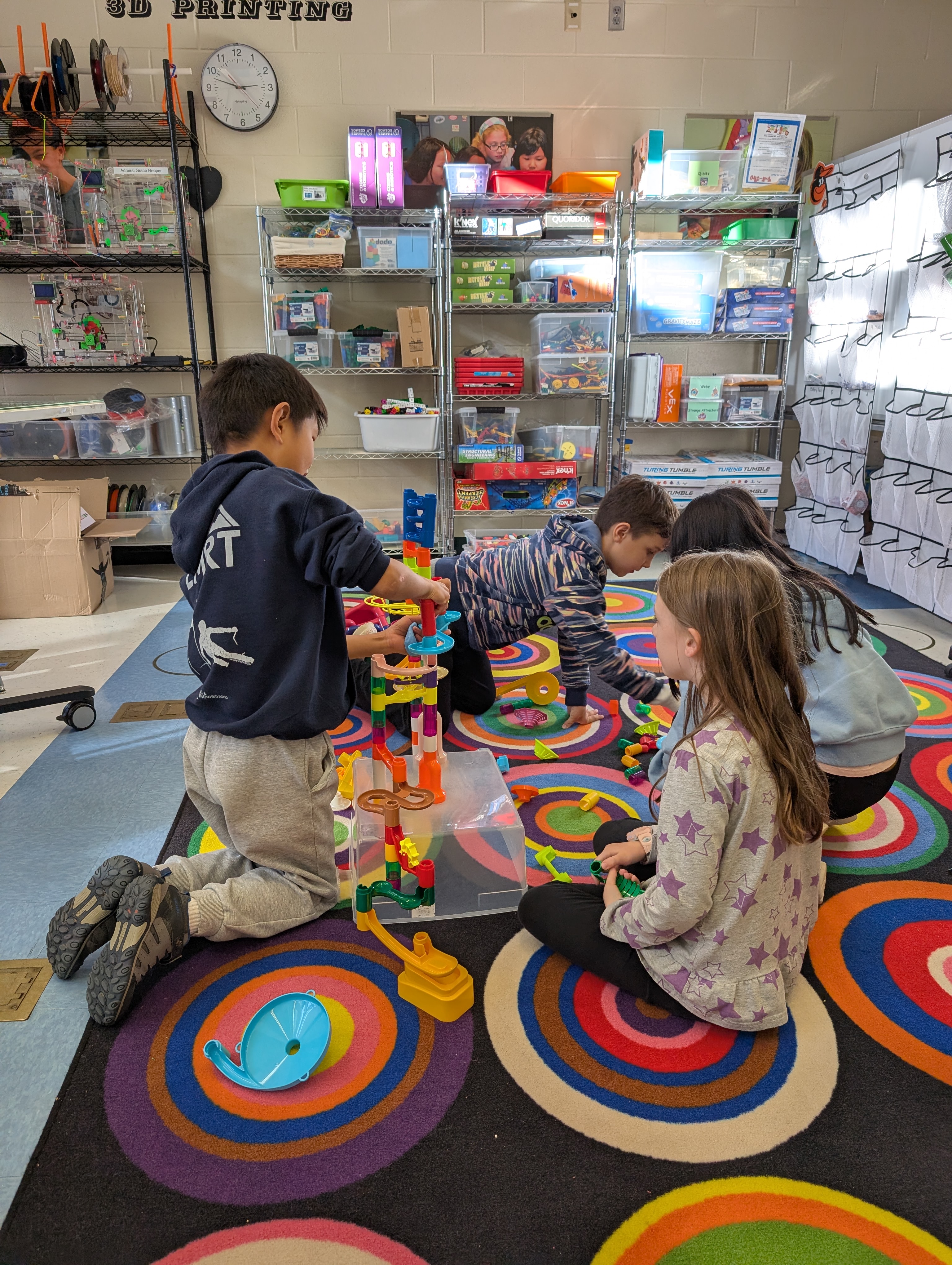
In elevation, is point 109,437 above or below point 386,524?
above

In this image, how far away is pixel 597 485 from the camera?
4.25 metres

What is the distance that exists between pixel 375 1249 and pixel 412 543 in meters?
0.99

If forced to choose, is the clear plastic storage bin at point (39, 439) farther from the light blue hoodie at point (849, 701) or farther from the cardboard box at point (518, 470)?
the light blue hoodie at point (849, 701)

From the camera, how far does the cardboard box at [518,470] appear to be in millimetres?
3840

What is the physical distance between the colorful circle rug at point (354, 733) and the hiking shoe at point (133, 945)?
0.79m

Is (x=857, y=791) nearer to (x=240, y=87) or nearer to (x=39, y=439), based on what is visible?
(x=39, y=439)

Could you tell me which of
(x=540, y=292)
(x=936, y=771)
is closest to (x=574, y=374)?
(x=540, y=292)

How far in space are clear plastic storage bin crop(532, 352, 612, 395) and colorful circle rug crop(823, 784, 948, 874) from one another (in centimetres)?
254

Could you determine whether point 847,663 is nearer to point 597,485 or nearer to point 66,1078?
point 66,1078

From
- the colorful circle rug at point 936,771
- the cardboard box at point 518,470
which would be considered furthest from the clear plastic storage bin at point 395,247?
the colorful circle rug at point 936,771

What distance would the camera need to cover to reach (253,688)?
132 centimetres

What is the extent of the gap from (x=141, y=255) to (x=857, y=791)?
3.53m

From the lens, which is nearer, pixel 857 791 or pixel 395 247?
pixel 857 791

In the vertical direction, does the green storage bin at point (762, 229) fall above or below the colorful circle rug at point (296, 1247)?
above
